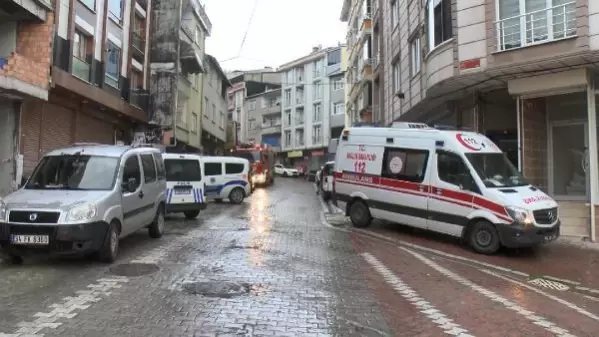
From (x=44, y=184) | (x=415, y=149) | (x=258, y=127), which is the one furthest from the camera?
(x=258, y=127)

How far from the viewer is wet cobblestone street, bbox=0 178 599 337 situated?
218 inches

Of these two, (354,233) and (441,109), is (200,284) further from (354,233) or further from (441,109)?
(441,109)

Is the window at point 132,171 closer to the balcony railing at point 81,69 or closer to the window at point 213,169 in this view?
the balcony railing at point 81,69

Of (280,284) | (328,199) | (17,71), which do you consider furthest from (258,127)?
(280,284)

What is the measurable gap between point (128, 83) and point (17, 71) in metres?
10.9

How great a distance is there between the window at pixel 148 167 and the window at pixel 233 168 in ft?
36.2

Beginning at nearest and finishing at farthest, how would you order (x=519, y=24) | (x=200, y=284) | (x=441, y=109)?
(x=200, y=284) → (x=519, y=24) → (x=441, y=109)

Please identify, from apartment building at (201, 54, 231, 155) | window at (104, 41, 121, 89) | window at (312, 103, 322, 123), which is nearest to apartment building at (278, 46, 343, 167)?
window at (312, 103, 322, 123)

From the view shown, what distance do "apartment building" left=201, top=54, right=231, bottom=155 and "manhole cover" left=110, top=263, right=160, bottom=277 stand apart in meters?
30.0

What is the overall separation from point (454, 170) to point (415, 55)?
32.9 ft

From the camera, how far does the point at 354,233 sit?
1347 cm

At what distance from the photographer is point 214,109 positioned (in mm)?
43469

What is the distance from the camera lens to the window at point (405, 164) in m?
12.5

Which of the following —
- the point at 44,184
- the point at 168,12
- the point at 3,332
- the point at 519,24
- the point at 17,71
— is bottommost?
the point at 3,332
